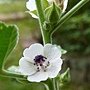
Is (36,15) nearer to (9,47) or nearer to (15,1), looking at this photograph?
(9,47)

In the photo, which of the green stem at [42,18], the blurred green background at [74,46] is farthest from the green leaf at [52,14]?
the blurred green background at [74,46]

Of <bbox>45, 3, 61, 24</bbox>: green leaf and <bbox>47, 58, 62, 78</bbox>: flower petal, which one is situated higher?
<bbox>45, 3, 61, 24</bbox>: green leaf

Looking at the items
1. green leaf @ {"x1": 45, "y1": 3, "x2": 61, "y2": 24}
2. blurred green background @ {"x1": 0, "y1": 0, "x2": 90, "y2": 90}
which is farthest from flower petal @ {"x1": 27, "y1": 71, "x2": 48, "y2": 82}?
blurred green background @ {"x1": 0, "y1": 0, "x2": 90, "y2": 90}

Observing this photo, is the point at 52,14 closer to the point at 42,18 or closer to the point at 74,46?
the point at 42,18

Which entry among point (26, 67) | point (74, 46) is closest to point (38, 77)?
point (26, 67)

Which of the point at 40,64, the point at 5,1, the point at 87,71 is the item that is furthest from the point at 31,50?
the point at 5,1

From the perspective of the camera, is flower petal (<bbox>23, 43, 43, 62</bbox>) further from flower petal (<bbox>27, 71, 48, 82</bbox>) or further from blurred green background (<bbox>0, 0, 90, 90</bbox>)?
blurred green background (<bbox>0, 0, 90, 90</bbox>)
